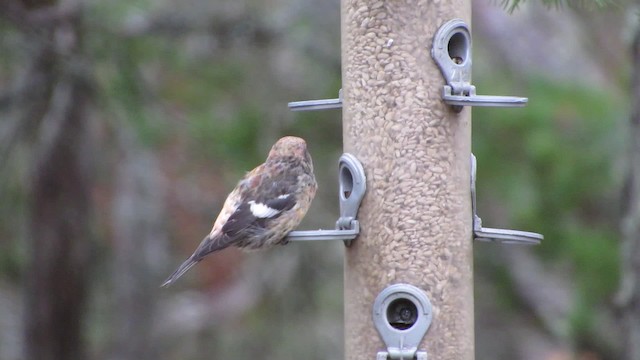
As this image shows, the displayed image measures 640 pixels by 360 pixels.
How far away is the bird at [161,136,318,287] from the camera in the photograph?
617cm

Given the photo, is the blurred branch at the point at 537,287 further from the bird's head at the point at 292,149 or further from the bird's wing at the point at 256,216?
the bird's wing at the point at 256,216

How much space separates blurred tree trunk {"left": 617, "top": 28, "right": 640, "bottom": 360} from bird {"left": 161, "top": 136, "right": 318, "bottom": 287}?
2.10m

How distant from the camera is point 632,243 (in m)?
7.27

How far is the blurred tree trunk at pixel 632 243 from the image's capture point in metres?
7.17

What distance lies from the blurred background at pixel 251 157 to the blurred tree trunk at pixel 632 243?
0.04 feet

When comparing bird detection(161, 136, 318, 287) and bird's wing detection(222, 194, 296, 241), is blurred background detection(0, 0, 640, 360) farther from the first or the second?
bird's wing detection(222, 194, 296, 241)

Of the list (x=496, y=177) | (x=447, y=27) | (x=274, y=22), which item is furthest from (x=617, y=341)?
(x=447, y=27)

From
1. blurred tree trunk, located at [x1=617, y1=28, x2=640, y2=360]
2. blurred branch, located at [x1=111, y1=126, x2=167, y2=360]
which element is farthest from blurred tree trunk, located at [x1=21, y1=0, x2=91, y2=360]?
blurred tree trunk, located at [x1=617, y1=28, x2=640, y2=360]

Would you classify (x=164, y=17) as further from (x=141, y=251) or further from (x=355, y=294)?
(x=355, y=294)

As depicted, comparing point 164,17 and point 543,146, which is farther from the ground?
point 164,17

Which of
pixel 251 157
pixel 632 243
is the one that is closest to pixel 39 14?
pixel 251 157

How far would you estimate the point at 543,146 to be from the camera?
973 centimetres

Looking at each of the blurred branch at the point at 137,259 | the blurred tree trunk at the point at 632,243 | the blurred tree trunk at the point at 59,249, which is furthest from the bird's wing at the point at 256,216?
the blurred branch at the point at 137,259

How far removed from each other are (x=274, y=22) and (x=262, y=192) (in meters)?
4.31
